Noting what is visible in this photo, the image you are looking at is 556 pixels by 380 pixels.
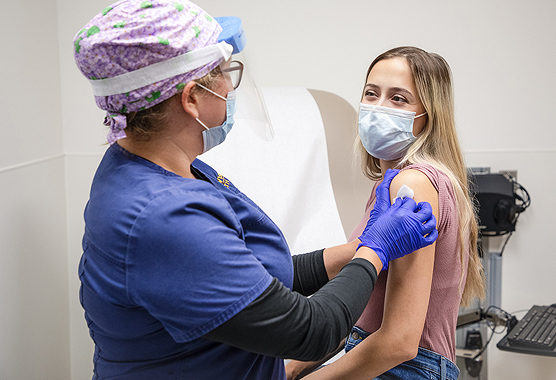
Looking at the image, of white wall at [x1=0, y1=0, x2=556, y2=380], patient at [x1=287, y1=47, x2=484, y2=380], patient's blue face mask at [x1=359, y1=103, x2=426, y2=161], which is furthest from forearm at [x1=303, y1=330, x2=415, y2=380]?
white wall at [x1=0, y1=0, x2=556, y2=380]

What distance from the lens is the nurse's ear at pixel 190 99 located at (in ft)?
2.86

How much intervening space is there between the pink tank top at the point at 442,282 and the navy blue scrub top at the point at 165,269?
0.39 meters

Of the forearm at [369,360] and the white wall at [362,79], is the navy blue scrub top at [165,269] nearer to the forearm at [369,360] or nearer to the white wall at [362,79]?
the forearm at [369,360]

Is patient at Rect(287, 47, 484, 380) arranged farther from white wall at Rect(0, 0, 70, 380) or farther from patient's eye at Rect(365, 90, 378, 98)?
white wall at Rect(0, 0, 70, 380)

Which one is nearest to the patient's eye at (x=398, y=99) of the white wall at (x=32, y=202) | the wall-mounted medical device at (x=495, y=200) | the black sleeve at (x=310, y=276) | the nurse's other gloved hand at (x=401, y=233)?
the nurse's other gloved hand at (x=401, y=233)

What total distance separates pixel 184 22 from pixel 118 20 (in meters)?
0.10

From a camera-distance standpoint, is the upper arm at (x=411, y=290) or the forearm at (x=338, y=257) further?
the forearm at (x=338, y=257)

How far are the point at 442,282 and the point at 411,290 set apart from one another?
0.13 metres

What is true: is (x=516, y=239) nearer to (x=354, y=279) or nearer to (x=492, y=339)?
(x=492, y=339)

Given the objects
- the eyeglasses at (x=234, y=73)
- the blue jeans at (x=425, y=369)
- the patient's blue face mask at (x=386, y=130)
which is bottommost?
the blue jeans at (x=425, y=369)

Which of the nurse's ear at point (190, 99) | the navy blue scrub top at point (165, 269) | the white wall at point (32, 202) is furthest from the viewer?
the white wall at point (32, 202)

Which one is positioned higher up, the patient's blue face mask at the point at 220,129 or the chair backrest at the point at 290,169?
the patient's blue face mask at the point at 220,129

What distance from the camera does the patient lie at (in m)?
1.10

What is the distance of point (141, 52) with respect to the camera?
0.82 meters
